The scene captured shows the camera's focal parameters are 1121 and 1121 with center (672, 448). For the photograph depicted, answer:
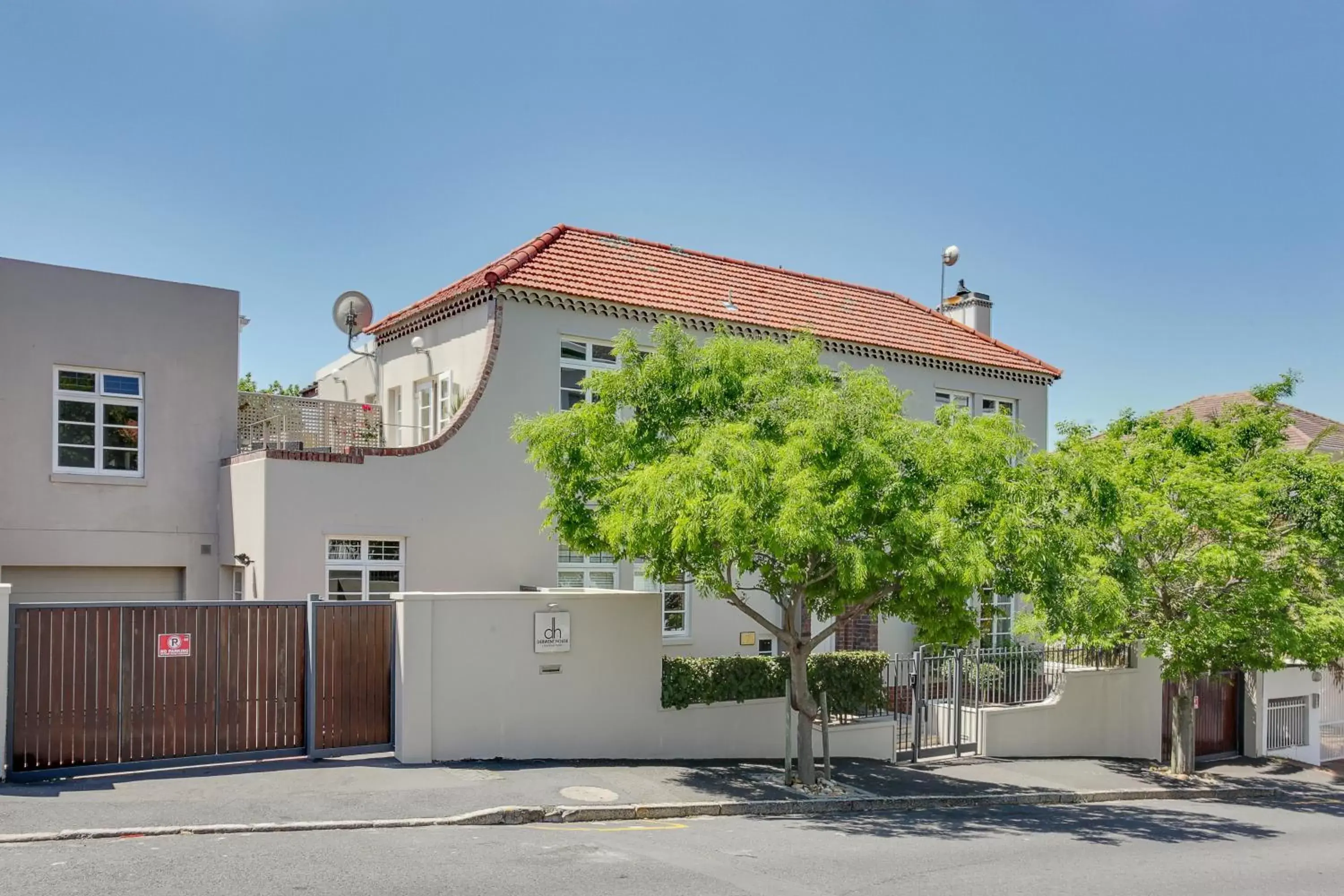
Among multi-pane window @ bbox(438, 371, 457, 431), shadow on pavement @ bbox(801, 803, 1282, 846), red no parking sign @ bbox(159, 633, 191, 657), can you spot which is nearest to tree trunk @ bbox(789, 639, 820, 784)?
shadow on pavement @ bbox(801, 803, 1282, 846)

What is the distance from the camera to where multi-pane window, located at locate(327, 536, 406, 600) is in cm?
1638

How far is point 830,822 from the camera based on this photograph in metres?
12.5

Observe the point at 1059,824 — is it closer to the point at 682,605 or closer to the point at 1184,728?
the point at 682,605

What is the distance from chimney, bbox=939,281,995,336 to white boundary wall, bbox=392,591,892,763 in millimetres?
14459

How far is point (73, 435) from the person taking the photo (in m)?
16.5

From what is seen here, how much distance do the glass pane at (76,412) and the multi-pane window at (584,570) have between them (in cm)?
739

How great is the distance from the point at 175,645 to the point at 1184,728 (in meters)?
17.0

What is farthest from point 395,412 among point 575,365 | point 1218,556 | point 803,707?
point 1218,556

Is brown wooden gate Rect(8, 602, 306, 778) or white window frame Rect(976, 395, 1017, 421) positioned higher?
white window frame Rect(976, 395, 1017, 421)

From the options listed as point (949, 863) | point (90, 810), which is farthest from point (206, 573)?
point (949, 863)

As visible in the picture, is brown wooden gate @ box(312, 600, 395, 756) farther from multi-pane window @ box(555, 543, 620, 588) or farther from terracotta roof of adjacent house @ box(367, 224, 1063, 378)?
terracotta roof of adjacent house @ box(367, 224, 1063, 378)

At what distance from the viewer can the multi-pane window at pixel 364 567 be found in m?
16.4

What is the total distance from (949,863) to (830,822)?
6.75 feet

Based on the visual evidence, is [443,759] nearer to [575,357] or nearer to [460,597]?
[460,597]
